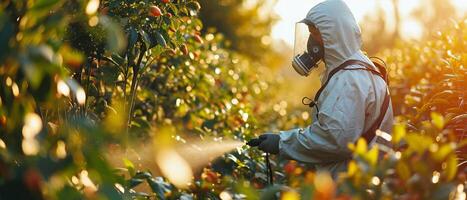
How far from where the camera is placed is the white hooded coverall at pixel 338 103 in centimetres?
397

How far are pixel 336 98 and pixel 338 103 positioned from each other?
0.03 m

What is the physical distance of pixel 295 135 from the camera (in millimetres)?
4191

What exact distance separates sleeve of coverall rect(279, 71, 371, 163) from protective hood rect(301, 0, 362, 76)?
22cm

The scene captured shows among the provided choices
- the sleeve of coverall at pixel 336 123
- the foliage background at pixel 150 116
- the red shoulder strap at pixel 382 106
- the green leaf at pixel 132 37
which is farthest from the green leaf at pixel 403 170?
the green leaf at pixel 132 37

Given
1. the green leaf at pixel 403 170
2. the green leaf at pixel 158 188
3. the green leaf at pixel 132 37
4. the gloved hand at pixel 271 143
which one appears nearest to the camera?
the green leaf at pixel 403 170

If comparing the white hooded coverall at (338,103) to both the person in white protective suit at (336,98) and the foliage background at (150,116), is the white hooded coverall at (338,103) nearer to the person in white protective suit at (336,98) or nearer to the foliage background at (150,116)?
the person in white protective suit at (336,98)

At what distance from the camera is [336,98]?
13.1ft

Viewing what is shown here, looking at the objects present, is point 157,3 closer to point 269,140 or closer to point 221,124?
point 269,140

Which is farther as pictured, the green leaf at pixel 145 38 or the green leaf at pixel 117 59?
the green leaf at pixel 117 59

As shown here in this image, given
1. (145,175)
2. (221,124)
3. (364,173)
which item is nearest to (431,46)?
(221,124)

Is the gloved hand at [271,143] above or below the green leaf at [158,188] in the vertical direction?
below

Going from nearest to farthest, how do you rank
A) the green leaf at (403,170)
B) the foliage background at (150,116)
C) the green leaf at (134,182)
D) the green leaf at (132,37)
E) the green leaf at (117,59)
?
the foliage background at (150,116)
the green leaf at (403,170)
the green leaf at (134,182)
the green leaf at (132,37)
the green leaf at (117,59)

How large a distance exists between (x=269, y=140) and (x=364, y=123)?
18.9 inches

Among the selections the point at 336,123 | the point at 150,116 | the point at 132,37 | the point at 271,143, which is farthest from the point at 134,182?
the point at 150,116
